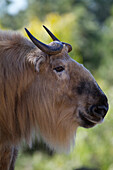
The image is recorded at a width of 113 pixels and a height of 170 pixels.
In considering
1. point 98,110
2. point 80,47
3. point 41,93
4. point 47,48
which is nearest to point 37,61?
point 47,48

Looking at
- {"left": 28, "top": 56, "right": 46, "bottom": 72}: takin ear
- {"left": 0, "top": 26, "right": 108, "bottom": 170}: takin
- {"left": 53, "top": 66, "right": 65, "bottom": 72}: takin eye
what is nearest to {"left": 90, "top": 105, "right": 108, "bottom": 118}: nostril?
{"left": 0, "top": 26, "right": 108, "bottom": 170}: takin

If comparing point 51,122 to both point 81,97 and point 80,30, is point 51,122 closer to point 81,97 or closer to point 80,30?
point 81,97

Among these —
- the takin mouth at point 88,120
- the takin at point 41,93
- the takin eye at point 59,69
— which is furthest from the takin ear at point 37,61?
the takin mouth at point 88,120

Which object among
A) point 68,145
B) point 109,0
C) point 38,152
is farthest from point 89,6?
point 68,145

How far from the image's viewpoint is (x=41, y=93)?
3.63 m

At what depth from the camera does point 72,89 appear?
11.7 feet

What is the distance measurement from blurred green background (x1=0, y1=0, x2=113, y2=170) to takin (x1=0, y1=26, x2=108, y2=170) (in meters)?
0.76

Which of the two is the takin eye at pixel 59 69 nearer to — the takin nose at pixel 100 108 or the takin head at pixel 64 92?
the takin head at pixel 64 92

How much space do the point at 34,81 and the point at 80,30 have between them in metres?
26.4

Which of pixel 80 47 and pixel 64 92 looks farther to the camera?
pixel 80 47

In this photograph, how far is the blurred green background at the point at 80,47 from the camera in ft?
41.3

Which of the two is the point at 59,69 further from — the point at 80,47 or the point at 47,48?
the point at 80,47

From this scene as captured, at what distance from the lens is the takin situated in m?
3.54

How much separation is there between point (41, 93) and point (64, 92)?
220 mm
